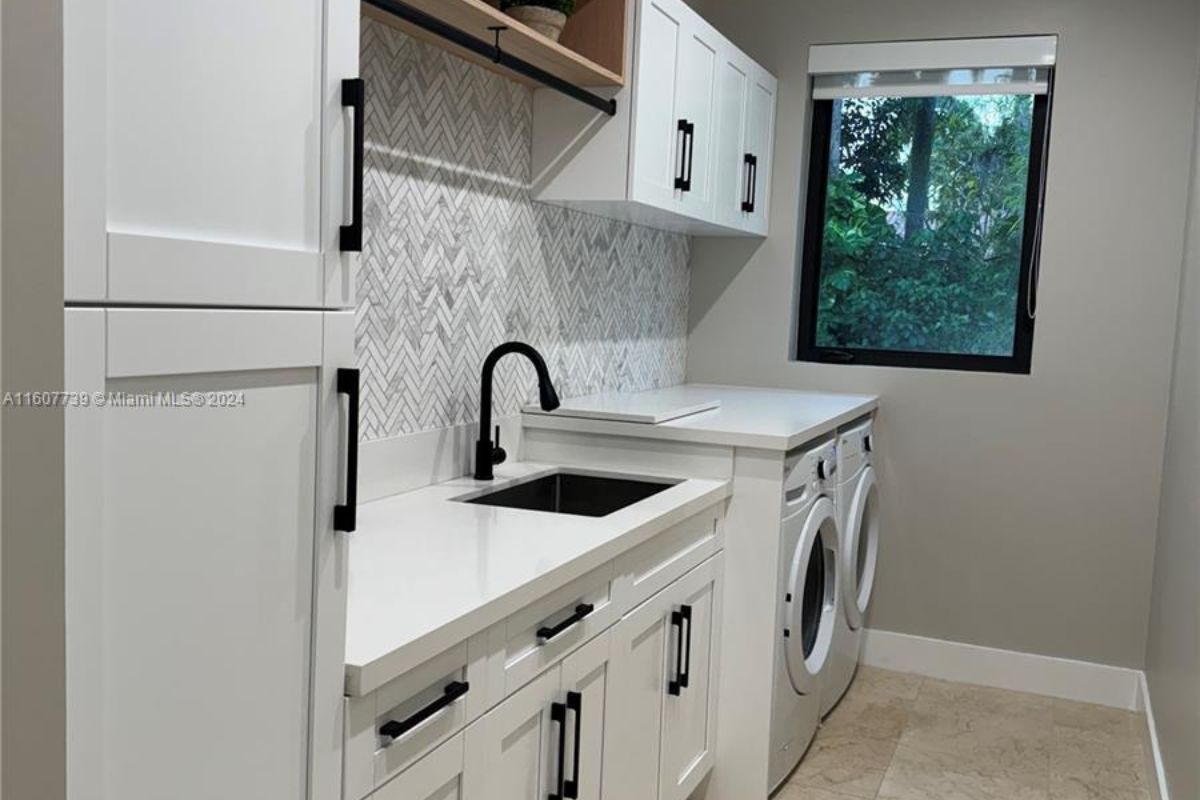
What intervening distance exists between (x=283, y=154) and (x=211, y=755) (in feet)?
1.97

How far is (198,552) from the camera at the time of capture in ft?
3.45

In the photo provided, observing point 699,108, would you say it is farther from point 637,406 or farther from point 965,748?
point 965,748

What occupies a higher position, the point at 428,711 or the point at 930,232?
the point at 930,232

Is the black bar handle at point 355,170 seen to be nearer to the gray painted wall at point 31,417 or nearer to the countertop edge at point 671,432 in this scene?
the gray painted wall at point 31,417

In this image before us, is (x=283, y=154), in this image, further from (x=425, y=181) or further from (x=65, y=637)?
(x=425, y=181)

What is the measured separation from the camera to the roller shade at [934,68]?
3605 mm

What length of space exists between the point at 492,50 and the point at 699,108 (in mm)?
1055

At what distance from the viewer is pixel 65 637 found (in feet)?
2.97

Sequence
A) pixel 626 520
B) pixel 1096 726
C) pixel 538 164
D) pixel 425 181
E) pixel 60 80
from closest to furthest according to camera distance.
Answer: pixel 60 80, pixel 626 520, pixel 425 181, pixel 538 164, pixel 1096 726

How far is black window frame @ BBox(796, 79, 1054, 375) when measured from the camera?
12.1 feet

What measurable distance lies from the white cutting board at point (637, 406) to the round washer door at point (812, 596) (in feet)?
1.37

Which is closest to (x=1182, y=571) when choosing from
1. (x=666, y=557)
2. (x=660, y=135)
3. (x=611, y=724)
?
(x=666, y=557)

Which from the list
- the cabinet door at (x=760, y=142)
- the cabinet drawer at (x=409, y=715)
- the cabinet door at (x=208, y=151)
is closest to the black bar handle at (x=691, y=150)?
the cabinet door at (x=760, y=142)

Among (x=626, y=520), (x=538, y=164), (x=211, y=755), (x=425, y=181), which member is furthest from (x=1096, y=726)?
(x=211, y=755)
